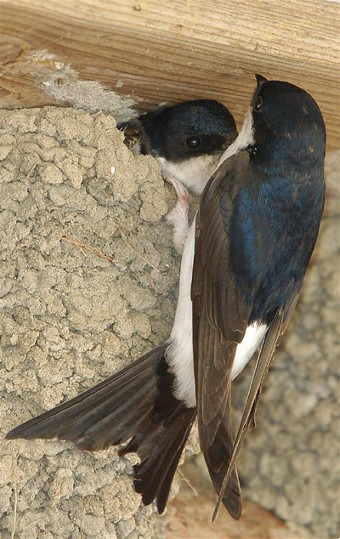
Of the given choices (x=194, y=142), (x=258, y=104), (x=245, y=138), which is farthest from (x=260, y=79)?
(x=194, y=142)

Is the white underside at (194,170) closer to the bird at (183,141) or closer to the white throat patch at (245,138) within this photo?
the bird at (183,141)

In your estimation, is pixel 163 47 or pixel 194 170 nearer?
pixel 163 47

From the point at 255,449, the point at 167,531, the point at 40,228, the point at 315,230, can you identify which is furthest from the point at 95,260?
the point at 255,449

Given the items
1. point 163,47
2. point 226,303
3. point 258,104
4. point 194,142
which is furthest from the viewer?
point 194,142

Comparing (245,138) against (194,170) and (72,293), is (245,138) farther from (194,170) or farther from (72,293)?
(72,293)

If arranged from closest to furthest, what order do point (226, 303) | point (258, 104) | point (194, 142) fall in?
point (226, 303) → point (258, 104) → point (194, 142)

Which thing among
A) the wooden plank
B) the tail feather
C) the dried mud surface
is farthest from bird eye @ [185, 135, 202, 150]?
the tail feather

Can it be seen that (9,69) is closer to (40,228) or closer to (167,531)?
(40,228)
